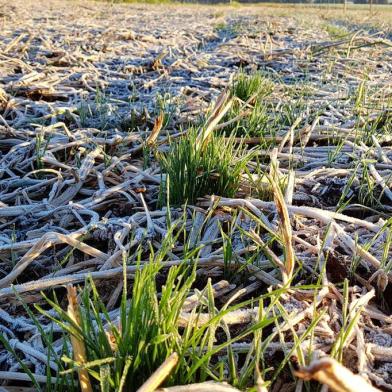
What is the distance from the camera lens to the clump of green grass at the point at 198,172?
1.46m

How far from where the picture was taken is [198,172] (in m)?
1.51

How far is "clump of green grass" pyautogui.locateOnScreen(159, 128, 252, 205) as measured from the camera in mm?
1461

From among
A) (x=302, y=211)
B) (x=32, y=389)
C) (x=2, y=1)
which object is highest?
(x=2, y=1)

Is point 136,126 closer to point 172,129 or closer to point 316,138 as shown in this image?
point 172,129

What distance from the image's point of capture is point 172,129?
7.75ft

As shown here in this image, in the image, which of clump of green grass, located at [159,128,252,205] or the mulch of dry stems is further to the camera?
clump of green grass, located at [159,128,252,205]

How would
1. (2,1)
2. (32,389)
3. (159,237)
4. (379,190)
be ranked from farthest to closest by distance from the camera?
(2,1)
(379,190)
(159,237)
(32,389)

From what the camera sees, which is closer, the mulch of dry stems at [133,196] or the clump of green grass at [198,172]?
the mulch of dry stems at [133,196]

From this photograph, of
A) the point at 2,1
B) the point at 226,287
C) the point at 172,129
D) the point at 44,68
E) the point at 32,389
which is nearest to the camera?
the point at 32,389

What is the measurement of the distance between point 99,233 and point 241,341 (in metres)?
0.55

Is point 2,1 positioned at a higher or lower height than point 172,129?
higher

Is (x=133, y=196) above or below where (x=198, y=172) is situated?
below

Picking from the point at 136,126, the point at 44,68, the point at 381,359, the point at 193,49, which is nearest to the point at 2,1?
the point at 193,49

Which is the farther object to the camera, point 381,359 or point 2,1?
point 2,1
